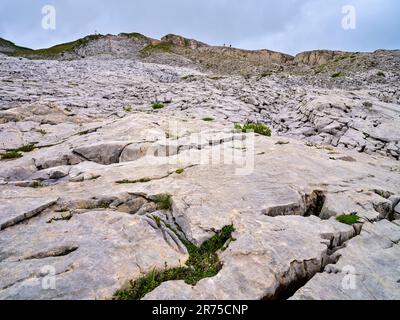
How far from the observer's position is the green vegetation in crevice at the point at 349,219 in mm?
9438

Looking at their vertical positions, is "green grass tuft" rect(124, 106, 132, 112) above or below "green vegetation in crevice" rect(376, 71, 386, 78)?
below

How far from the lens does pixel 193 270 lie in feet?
24.5

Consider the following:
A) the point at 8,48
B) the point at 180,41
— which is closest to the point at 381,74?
the point at 180,41

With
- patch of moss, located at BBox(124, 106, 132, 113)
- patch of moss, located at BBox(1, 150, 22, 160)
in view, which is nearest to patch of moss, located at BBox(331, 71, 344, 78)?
patch of moss, located at BBox(124, 106, 132, 113)

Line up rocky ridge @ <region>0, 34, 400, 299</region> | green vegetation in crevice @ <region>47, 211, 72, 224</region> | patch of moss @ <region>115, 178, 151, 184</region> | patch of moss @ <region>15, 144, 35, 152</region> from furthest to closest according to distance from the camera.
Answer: patch of moss @ <region>15, 144, 35, 152</region>, patch of moss @ <region>115, 178, 151, 184</region>, green vegetation in crevice @ <region>47, 211, 72, 224</region>, rocky ridge @ <region>0, 34, 400, 299</region>

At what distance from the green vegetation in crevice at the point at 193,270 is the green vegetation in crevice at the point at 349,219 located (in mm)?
3726

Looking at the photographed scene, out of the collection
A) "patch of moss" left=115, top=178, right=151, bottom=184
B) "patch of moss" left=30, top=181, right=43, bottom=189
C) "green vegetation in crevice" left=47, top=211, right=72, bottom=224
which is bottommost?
"green vegetation in crevice" left=47, top=211, right=72, bottom=224

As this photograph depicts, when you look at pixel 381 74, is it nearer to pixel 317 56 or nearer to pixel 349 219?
pixel 349 219

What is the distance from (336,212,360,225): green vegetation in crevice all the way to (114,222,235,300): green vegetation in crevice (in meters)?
3.73

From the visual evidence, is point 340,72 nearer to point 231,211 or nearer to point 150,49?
point 231,211

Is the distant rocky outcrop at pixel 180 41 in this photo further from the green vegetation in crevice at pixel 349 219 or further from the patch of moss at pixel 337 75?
the green vegetation in crevice at pixel 349 219

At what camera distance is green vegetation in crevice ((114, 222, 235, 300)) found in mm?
6691

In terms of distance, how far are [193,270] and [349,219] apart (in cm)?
552

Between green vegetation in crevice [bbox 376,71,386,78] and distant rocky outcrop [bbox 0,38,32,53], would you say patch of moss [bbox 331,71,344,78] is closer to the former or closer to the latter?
green vegetation in crevice [bbox 376,71,386,78]
